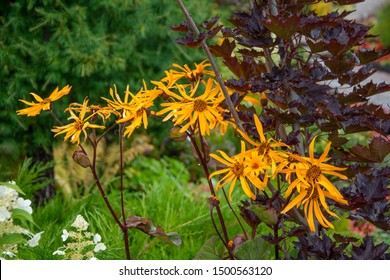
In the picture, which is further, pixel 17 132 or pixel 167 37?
pixel 167 37

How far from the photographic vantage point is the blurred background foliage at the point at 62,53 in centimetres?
296

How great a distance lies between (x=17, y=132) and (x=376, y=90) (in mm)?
2214

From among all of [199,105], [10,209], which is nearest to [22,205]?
[10,209]

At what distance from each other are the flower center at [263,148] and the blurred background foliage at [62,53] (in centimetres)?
172

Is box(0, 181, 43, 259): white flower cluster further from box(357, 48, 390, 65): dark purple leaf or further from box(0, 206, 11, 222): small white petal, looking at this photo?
box(357, 48, 390, 65): dark purple leaf

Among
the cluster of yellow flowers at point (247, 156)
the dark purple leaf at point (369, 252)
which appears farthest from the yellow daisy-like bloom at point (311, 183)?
the dark purple leaf at point (369, 252)

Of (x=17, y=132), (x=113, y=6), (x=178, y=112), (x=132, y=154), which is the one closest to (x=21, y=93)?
(x=17, y=132)

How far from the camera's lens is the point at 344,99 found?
4.58 ft

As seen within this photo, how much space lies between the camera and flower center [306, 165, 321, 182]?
4.17ft

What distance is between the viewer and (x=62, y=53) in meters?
2.97

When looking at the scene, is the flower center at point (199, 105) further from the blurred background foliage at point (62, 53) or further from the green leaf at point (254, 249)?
the blurred background foliage at point (62, 53)

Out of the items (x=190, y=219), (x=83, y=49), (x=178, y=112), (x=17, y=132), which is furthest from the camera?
(x=17, y=132)

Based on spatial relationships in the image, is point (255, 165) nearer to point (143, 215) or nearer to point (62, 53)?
point (143, 215)
